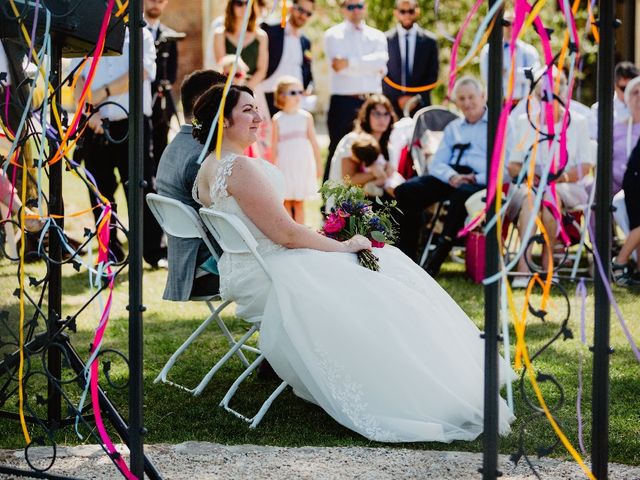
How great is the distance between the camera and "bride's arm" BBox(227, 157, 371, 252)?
4957 mm

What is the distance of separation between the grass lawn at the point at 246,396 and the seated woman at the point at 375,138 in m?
1.88

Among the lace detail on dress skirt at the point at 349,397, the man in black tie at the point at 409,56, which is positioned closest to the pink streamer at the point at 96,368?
the lace detail on dress skirt at the point at 349,397

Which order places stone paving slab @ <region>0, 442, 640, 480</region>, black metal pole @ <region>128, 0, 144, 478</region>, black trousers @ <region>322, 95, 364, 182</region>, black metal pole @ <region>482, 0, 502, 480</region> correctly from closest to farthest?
black metal pole @ <region>482, 0, 502, 480</region>
black metal pole @ <region>128, 0, 144, 478</region>
stone paving slab @ <region>0, 442, 640, 480</region>
black trousers @ <region>322, 95, 364, 182</region>

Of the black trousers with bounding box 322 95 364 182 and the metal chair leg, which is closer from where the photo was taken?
the metal chair leg

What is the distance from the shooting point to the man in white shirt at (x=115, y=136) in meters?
8.38

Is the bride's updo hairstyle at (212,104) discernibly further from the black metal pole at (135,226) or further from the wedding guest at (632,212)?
the wedding guest at (632,212)

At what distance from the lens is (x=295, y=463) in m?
4.08

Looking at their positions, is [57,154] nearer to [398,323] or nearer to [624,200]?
[398,323]

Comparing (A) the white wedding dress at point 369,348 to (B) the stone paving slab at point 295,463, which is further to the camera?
(A) the white wedding dress at point 369,348

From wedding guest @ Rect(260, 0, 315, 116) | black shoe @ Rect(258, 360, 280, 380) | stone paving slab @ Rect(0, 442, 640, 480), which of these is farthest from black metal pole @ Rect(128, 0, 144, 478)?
wedding guest @ Rect(260, 0, 315, 116)

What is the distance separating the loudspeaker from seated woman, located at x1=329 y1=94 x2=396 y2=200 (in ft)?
16.5

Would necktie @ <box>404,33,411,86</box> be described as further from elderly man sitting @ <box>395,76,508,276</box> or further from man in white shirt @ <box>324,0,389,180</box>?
elderly man sitting @ <box>395,76,508,276</box>

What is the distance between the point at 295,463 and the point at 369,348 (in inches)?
29.1

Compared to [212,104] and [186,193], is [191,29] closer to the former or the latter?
[186,193]
